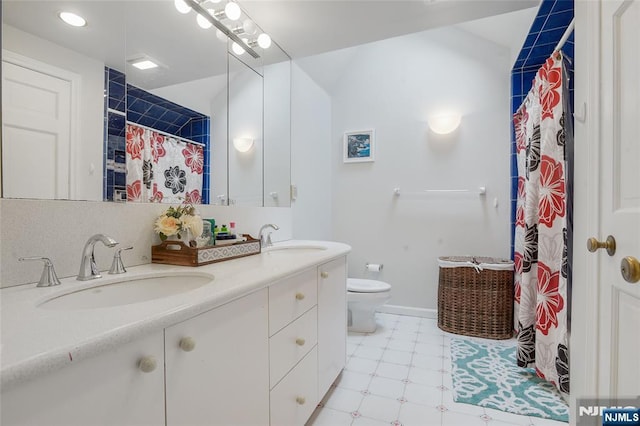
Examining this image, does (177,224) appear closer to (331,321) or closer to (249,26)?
(331,321)

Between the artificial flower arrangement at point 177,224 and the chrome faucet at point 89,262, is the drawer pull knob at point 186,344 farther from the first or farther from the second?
the artificial flower arrangement at point 177,224

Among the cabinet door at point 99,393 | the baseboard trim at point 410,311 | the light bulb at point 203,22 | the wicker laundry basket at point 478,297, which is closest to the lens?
the cabinet door at point 99,393

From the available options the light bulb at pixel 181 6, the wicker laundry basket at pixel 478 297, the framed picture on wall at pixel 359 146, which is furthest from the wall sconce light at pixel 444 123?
the light bulb at pixel 181 6

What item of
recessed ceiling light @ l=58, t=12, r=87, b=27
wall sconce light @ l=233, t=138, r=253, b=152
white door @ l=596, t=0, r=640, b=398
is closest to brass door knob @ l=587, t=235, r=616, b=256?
white door @ l=596, t=0, r=640, b=398

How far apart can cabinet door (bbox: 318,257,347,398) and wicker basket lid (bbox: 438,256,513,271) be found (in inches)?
47.0

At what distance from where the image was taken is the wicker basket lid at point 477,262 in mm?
2486

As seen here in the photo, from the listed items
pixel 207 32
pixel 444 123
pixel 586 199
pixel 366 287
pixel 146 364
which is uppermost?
pixel 207 32

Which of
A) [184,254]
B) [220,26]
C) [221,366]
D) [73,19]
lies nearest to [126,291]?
[184,254]

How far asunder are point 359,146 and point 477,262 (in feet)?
5.23

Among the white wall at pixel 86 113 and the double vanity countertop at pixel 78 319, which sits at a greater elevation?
the white wall at pixel 86 113

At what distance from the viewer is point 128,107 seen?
4.03 ft

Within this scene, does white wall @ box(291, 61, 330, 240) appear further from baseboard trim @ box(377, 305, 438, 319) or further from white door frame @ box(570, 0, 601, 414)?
white door frame @ box(570, 0, 601, 414)

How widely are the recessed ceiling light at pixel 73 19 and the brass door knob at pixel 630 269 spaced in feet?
5.97

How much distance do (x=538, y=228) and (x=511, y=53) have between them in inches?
68.1
